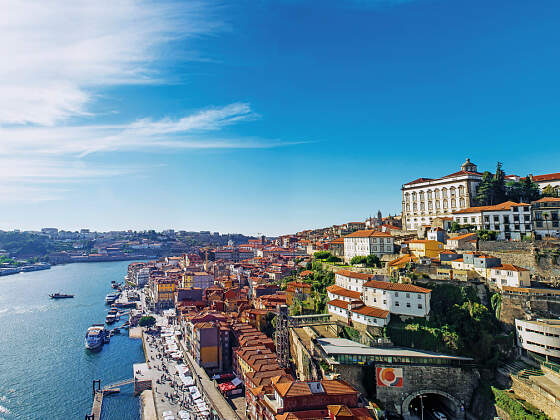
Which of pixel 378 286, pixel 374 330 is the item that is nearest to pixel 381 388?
pixel 374 330

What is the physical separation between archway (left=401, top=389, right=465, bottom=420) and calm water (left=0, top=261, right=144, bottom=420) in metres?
17.7

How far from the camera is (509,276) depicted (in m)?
23.4

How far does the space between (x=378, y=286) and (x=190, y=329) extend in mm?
18803

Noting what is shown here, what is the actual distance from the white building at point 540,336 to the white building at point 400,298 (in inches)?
197

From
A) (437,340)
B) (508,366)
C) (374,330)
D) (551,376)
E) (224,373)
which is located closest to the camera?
(551,376)

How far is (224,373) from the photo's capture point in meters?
29.0

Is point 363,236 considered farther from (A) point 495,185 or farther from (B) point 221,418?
(B) point 221,418

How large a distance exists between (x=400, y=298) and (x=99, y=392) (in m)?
23.1

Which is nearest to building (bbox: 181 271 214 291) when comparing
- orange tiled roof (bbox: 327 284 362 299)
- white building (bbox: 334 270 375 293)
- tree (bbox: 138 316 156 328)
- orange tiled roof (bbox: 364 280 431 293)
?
tree (bbox: 138 316 156 328)

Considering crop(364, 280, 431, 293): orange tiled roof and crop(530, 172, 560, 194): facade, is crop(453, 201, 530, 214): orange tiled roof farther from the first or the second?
crop(364, 280, 431, 293): orange tiled roof

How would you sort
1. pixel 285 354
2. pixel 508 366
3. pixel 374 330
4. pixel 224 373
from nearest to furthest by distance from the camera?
pixel 508 366
pixel 374 330
pixel 285 354
pixel 224 373

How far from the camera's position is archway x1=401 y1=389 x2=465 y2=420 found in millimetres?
20609

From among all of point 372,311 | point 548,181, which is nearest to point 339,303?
point 372,311

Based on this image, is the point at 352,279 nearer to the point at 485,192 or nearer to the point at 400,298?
the point at 400,298
